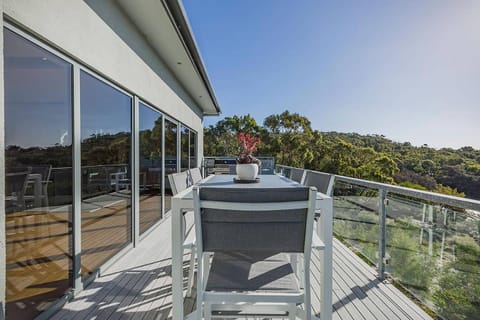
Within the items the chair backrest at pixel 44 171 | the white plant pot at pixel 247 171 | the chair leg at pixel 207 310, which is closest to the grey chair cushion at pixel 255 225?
the chair leg at pixel 207 310

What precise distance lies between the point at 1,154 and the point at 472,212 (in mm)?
2825

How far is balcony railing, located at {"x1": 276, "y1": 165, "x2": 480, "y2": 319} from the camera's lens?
5.83 feet

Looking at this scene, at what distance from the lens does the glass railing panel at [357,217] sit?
3.03 metres

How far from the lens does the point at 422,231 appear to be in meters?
2.27

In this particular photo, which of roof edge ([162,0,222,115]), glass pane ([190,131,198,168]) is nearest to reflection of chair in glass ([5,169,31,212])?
roof edge ([162,0,222,115])

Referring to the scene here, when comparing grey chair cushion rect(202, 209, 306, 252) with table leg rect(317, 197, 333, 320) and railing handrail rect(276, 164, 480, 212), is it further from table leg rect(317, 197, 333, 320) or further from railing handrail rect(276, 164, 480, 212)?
railing handrail rect(276, 164, 480, 212)

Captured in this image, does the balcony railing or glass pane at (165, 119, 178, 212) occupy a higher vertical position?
glass pane at (165, 119, 178, 212)

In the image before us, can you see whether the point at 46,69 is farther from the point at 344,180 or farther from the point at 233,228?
the point at 344,180

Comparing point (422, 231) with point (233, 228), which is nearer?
point (233, 228)

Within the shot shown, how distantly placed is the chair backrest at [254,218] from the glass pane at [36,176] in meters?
1.29

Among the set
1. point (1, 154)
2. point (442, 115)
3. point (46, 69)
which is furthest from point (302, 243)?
point (442, 115)

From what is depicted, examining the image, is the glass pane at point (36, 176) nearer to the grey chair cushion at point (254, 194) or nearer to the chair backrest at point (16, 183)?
the chair backrest at point (16, 183)

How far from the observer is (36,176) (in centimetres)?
194

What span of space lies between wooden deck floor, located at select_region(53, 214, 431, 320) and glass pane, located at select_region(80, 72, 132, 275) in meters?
0.29
